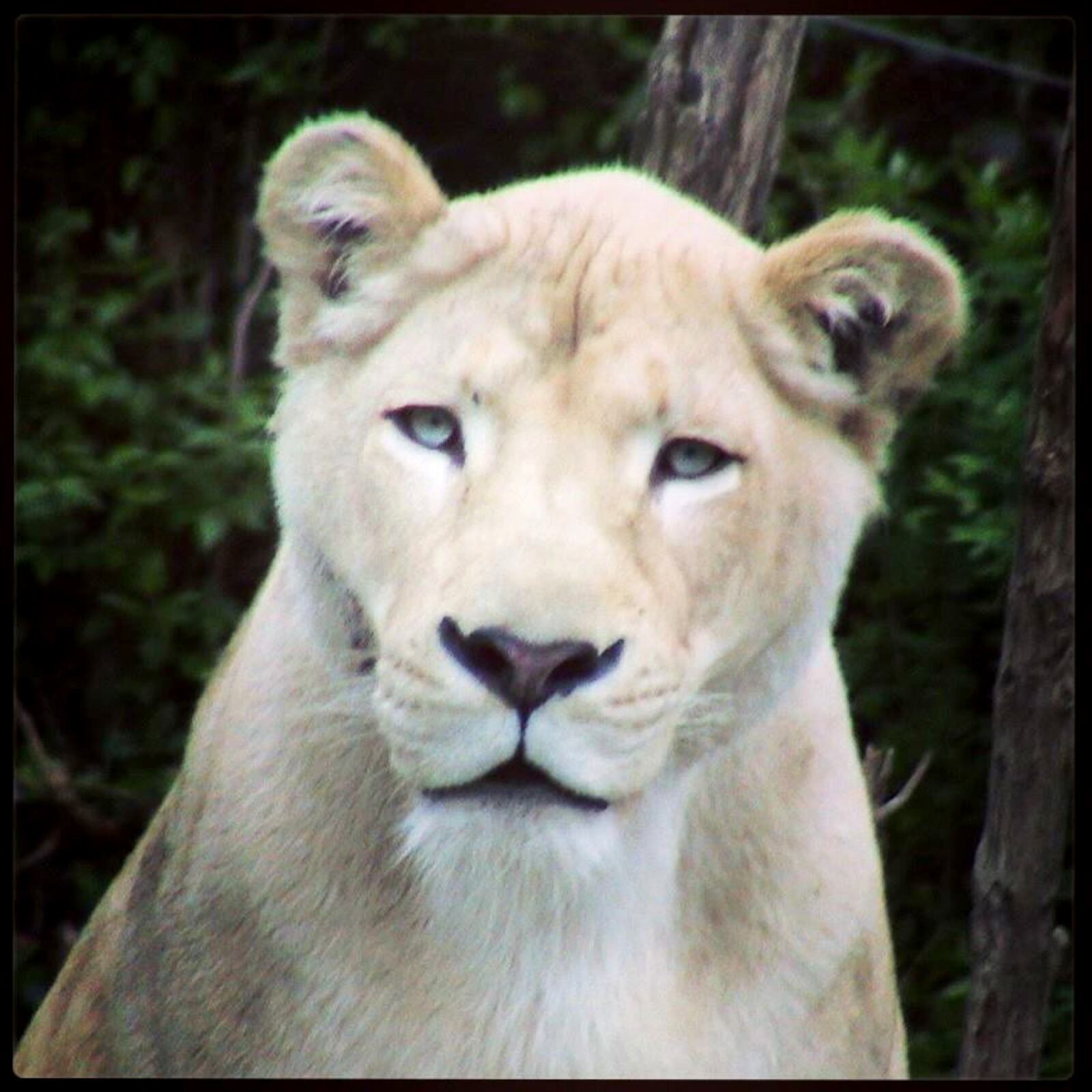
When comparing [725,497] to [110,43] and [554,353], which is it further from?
[110,43]

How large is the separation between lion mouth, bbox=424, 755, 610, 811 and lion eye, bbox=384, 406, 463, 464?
0.30 m

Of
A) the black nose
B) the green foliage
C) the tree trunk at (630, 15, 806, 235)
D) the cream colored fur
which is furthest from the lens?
the tree trunk at (630, 15, 806, 235)

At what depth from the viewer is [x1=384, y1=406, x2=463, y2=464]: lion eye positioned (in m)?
1.85

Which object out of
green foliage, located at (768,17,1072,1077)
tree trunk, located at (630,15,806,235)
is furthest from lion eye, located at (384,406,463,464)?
tree trunk, located at (630,15,806,235)

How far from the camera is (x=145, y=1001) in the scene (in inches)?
81.7

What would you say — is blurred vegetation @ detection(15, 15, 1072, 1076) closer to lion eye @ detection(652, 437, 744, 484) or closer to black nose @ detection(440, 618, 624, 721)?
lion eye @ detection(652, 437, 744, 484)

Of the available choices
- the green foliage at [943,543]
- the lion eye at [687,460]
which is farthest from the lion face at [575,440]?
the green foliage at [943,543]

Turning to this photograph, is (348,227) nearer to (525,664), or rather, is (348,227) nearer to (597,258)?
(597,258)

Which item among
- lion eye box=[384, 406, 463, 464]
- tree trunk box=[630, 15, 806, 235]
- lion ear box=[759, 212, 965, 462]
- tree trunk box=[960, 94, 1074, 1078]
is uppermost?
tree trunk box=[630, 15, 806, 235]

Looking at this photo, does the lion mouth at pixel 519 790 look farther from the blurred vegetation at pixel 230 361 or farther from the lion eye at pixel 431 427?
the blurred vegetation at pixel 230 361

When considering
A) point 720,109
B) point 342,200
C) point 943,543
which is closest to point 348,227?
point 342,200

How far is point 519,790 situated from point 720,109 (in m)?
1.07

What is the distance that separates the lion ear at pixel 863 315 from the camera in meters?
1.88

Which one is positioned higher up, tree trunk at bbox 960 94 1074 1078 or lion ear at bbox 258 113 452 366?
lion ear at bbox 258 113 452 366
